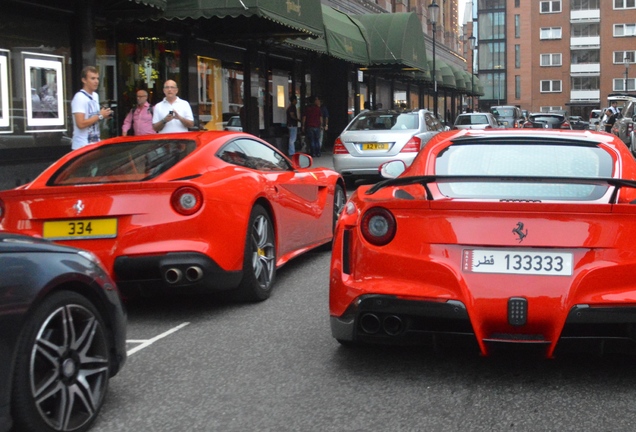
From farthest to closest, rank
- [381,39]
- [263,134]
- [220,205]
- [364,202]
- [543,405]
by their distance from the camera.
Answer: [381,39]
[263,134]
[220,205]
[364,202]
[543,405]

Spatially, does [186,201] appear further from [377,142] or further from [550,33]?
[550,33]

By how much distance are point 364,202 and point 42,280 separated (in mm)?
1761

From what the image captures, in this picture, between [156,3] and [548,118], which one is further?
[548,118]

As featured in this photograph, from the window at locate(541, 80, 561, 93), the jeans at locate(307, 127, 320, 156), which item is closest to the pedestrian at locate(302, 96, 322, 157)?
the jeans at locate(307, 127, 320, 156)

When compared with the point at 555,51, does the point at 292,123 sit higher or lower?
lower

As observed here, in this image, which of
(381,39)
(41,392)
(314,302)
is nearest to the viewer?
(41,392)

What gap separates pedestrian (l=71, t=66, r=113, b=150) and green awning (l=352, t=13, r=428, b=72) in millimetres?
20083

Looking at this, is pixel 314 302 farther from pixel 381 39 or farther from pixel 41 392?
pixel 381 39

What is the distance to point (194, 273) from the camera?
18.8 feet

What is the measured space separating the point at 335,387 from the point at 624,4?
380 ft

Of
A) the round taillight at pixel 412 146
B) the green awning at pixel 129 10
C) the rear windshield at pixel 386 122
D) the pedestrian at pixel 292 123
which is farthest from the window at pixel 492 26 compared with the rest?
the green awning at pixel 129 10

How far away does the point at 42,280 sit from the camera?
132 inches

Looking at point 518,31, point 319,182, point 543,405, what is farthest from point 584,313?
point 518,31

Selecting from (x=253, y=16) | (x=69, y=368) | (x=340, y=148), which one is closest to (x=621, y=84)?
(x=253, y=16)
